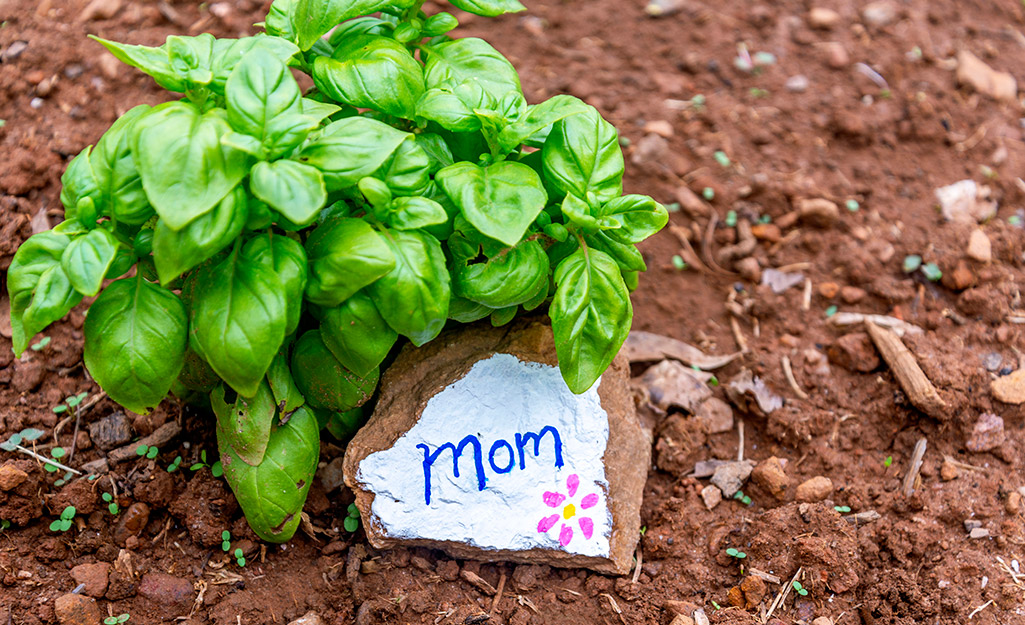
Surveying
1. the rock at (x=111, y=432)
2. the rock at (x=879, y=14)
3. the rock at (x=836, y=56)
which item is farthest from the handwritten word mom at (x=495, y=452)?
the rock at (x=879, y=14)

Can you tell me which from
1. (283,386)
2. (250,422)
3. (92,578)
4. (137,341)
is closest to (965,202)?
(283,386)

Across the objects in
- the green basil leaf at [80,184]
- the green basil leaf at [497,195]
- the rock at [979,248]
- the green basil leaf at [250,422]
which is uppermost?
the green basil leaf at [80,184]

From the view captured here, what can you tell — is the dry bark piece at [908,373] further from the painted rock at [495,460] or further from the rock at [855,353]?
the painted rock at [495,460]

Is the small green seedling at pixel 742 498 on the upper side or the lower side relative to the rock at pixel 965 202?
lower

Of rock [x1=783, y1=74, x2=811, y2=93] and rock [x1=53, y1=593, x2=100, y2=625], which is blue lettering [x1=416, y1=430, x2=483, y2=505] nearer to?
rock [x1=53, y1=593, x2=100, y2=625]

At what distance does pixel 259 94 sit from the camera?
203 cm

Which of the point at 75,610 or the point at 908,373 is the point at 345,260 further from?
the point at 908,373

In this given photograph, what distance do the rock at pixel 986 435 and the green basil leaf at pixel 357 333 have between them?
1.89m

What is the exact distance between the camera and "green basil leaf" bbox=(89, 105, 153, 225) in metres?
2.06

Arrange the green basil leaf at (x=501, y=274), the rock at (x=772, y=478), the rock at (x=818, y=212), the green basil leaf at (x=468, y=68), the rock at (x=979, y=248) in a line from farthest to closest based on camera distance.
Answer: the rock at (x=818, y=212), the rock at (x=979, y=248), the rock at (x=772, y=478), the green basil leaf at (x=468, y=68), the green basil leaf at (x=501, y=274)

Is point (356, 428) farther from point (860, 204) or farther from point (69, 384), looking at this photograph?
point (860, 204)

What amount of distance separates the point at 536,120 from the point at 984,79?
283 cm

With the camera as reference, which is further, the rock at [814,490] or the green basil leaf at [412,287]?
the rock at [814,490]

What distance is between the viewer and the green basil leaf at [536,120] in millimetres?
2262
